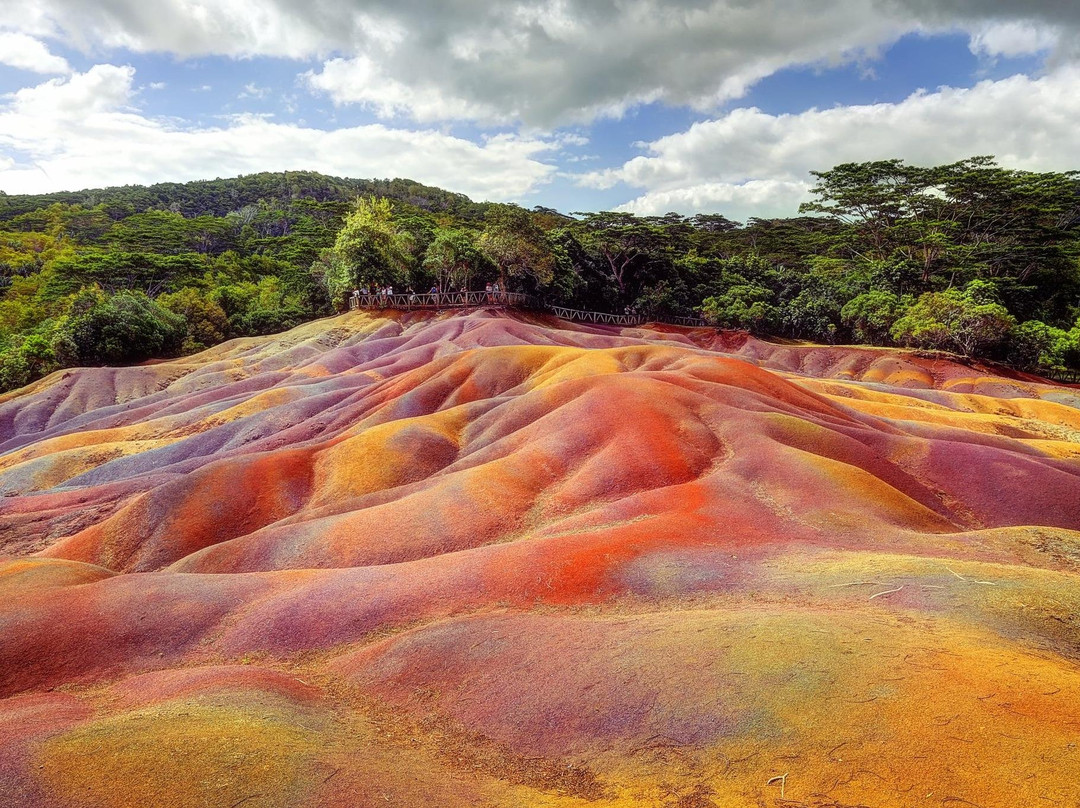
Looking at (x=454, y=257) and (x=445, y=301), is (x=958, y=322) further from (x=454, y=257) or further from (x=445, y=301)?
(x=445, y=301)

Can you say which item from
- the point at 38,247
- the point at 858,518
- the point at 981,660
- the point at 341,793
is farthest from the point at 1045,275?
the point at 38,247

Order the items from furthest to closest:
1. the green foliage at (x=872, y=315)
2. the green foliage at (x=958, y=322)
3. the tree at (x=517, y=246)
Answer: the tree at (x=517, y=246) < the green foliage at (x=872, y=315) < the green foliage at (x=958, y=322)

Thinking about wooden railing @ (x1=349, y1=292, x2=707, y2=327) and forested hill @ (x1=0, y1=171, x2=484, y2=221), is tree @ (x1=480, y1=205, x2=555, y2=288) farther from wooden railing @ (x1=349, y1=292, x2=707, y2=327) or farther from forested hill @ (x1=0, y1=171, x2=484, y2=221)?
forested hill @ (x1=0, y1=171, x2=484, y2=221)

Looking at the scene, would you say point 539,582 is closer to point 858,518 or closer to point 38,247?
point 858,518

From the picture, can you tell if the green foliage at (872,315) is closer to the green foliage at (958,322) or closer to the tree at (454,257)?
the green foliage at (958,322)

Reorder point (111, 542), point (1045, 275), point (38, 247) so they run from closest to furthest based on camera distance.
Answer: point (111, 542) → point (1045, 275) → point (38, 247)

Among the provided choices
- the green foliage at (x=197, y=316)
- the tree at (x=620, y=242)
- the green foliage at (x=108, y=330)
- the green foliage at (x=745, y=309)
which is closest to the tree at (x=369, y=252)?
the green foliage at (x=197, y=316)
